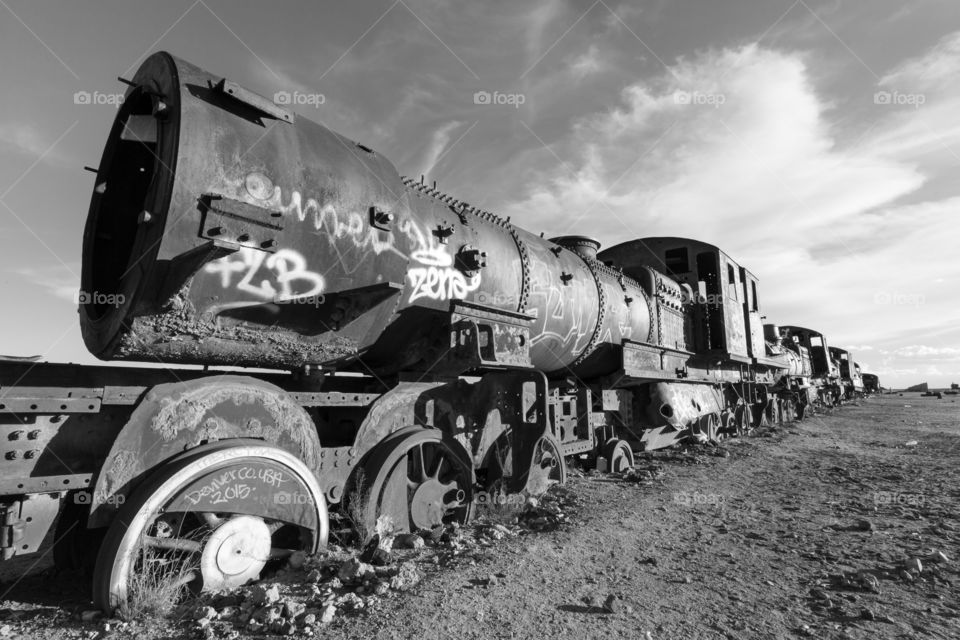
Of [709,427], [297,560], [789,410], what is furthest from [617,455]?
[789,410]

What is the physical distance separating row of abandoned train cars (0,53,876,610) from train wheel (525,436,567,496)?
0.08 feet

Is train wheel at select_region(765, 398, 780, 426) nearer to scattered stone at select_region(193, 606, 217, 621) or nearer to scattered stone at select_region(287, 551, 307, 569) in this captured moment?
scattered stone at select_region(287, 551, 307, 569)

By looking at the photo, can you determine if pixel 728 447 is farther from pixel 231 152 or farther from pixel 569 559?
pixel 231 152

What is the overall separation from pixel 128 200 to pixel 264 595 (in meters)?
3.08

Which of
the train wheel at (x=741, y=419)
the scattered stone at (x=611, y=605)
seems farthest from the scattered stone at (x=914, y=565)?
the train wheel at (x=741, y=419)

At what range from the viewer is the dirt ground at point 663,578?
A: 2.88 meters

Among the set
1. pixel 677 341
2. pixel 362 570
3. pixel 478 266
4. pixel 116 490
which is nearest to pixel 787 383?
pixel 677 341

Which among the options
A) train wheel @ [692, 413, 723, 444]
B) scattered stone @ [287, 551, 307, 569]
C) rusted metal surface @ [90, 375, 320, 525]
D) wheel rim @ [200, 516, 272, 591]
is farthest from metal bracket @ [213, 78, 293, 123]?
train wheel @ [692, 413, 723, 444]

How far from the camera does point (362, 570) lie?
331cm

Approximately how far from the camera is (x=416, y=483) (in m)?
4.39

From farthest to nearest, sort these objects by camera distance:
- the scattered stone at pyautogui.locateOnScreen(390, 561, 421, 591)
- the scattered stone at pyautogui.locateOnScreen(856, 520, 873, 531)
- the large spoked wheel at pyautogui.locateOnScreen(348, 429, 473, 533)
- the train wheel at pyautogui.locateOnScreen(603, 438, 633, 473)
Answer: the train wheel at pyautogui.locateOnScreen(603, 438, 633, 473) < the scattered stone at pyautogui.locateOnScreen(856, 520, 873, 531) < the large spoked wheel at pyautogui.locateOnScreen(348, 429, 473, 533) < the scattered stone at pyautogui.locateOnScreen(390, 561, 421, 591)

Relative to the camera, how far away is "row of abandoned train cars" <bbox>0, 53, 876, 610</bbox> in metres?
2.80

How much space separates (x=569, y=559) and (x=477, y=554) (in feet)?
2.41

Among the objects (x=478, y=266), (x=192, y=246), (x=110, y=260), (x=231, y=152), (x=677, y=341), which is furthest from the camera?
(x=677, y=341)
